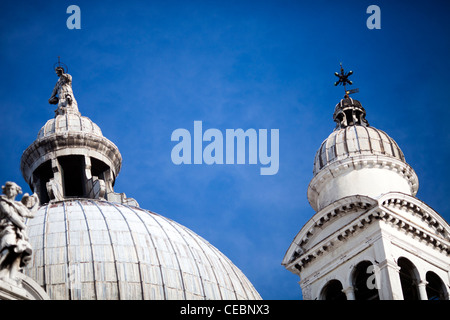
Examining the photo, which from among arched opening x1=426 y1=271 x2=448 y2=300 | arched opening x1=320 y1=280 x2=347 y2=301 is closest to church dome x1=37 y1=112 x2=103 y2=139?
arched opening x1=320 y1=280 x2=347 y2=301

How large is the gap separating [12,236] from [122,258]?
20.7 m

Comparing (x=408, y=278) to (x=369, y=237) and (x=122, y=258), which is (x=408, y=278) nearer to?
(x=369, y=237)

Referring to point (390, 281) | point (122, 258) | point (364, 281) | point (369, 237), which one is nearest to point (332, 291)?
point (364, 281)

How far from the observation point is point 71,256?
6438 centimetres

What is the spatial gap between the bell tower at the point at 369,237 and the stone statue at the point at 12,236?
16341mm

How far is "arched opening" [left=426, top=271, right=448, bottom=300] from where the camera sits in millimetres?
58478

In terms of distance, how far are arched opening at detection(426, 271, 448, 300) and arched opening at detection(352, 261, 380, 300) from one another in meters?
2.46

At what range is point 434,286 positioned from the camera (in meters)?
58.8

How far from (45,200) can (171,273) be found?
14.5m

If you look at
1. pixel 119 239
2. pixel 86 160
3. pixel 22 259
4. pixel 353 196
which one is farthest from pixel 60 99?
pixel 22 259

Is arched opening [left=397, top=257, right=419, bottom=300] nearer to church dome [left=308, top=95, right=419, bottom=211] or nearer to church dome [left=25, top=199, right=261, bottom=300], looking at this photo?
church dome [left=308, top=95, right=419, bottom=211]

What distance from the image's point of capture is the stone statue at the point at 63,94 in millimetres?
83125

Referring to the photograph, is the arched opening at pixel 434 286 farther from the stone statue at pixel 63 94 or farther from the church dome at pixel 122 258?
the stone statue at pixel 63 94
